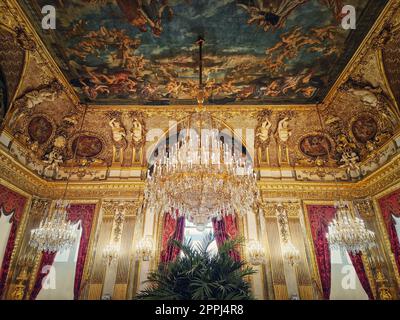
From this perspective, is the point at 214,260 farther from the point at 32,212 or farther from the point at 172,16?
the point at 32,212

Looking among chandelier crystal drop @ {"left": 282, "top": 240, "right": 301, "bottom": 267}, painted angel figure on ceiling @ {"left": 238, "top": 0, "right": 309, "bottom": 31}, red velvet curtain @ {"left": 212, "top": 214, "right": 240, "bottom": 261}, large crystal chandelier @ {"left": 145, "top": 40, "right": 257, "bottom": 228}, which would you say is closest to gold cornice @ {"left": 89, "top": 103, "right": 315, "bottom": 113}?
painted angel figure on ceiling @ {"left": 238, "top": 0, "right": 309, "bottom": 31}

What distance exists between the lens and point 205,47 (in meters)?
6.15

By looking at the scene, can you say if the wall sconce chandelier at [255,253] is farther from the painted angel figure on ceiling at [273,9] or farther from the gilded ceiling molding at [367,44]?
the painted angel figure on ceiling at [273,9]

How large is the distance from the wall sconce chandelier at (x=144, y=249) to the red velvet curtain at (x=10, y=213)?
3.41 meters

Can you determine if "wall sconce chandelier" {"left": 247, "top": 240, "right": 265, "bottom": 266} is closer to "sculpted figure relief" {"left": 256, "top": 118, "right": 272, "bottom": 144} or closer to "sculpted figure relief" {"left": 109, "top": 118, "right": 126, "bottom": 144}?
"sculpted figure relief" {"left": 256, "top": 118, "right": 272, "bottom": 144}

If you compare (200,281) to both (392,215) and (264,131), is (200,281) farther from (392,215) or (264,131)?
(392,215)

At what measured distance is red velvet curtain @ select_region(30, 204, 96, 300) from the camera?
7055 mm

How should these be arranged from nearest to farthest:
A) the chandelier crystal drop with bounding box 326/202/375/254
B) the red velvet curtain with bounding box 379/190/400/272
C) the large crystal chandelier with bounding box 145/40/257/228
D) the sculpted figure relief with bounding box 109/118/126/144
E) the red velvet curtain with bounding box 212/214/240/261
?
the large crystal chandelier with bounding box 145/40/257/228, the chandelier crystal drop with bounding box 326/202/375/254, the red velvet curtain with bounding box 379/190/400/272, the red velvet curtain with bounding box 212/214/240/261, the sculpted figure relief with bounding box 109/118/126/144

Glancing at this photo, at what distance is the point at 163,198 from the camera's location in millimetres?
5137

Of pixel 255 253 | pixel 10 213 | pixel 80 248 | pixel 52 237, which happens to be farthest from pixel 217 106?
pixel 10 213

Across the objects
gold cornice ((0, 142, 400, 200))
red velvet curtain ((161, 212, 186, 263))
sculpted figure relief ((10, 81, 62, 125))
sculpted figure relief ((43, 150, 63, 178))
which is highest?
sculpted figure relief ((10, 81, 62, 125))

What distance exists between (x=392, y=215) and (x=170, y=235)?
636 cm

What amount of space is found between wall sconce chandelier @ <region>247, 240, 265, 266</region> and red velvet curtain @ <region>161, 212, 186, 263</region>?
6.91 feet
